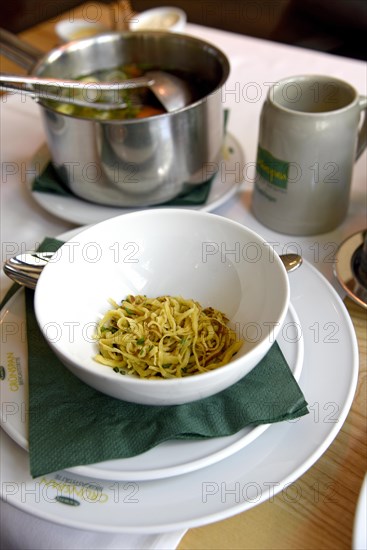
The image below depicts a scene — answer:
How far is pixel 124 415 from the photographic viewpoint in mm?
471

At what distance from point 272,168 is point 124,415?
1.18ft

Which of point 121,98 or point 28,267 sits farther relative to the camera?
point 121,98

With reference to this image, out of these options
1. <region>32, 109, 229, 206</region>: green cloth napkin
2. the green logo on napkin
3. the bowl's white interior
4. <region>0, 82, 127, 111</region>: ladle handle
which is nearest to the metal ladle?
<region>0, 82, 127, 111</region>: ladle handle

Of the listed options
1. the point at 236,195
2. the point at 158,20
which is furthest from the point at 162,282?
the point at 158,20

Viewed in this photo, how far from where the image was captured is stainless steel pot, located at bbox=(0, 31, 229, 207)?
668 millimetres

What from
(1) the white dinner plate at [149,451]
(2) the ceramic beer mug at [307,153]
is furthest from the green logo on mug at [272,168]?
(1) the white dinner plate at [149,451]

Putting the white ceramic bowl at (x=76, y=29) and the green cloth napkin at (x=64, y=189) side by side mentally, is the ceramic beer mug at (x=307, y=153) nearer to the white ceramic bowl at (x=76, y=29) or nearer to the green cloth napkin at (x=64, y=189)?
the green cloth napkin at (x=64, y=189)

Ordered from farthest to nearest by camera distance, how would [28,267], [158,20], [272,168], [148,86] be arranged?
[158,20]
[148,86]
[272,168]
[28,267]

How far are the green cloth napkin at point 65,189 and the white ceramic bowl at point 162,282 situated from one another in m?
0.15

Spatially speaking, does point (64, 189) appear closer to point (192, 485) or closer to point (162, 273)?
point (162, 273)

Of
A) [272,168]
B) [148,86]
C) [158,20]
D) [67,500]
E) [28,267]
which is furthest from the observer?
[158,20]

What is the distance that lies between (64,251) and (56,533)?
246 mm

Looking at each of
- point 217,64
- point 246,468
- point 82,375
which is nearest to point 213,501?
point 246,468

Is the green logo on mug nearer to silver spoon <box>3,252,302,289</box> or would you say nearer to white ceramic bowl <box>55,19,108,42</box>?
silver spoon <box>3,252,302,289</box>
